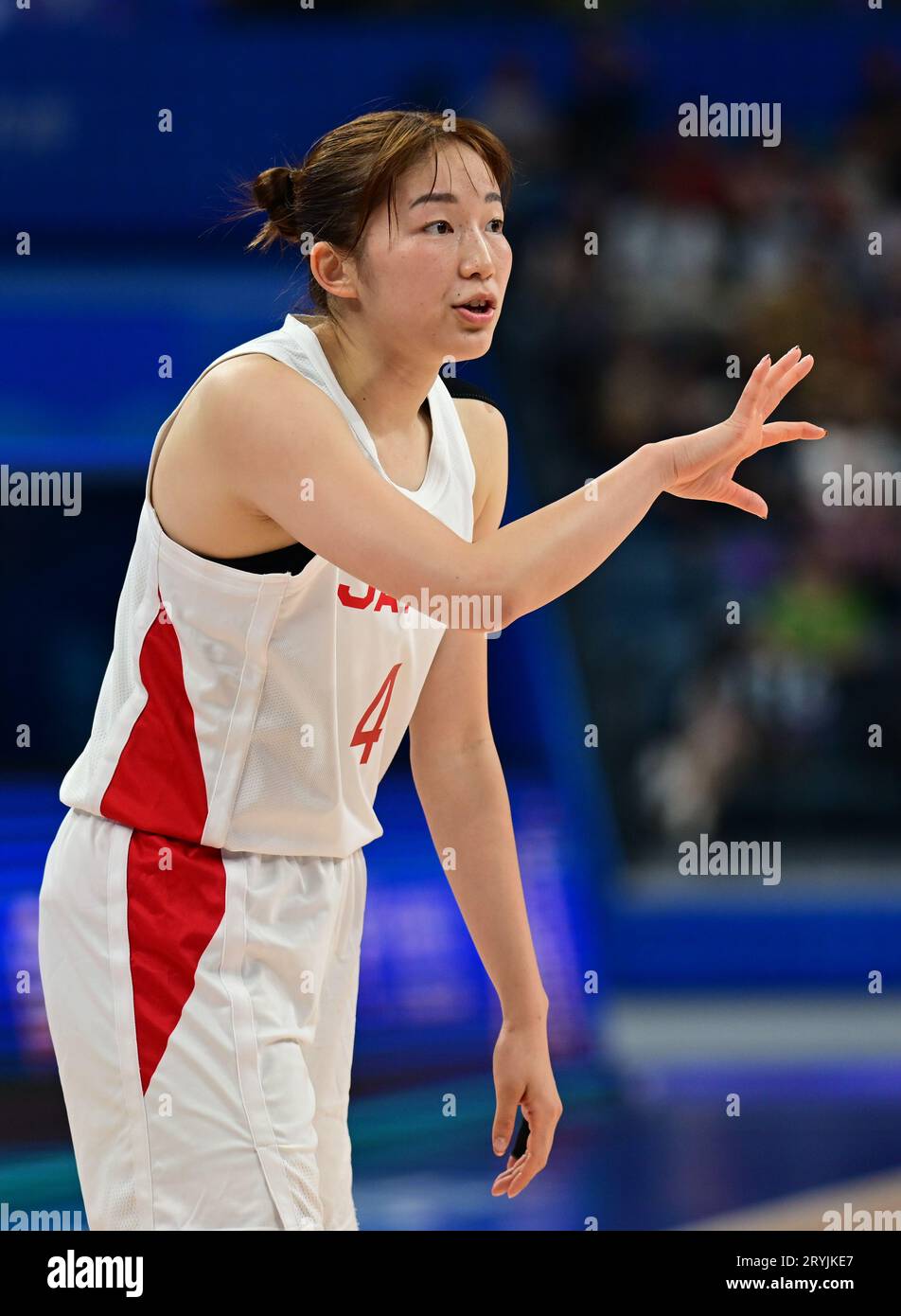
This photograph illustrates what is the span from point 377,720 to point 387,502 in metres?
0.37

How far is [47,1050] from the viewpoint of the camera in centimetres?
483

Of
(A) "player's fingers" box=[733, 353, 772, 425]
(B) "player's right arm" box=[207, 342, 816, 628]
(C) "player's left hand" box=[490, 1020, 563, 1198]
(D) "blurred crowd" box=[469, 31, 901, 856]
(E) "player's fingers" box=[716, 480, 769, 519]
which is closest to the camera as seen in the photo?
(B) "player's right arm" box=[207, 342, 816, 628]

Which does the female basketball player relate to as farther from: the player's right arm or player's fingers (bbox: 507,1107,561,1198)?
player's fingers (bbox: 507,1107,561,1198)

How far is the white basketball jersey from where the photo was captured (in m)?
2.25

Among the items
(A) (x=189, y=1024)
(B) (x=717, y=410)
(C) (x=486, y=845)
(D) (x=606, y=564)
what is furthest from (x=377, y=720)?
(B) (x=717, y=410)

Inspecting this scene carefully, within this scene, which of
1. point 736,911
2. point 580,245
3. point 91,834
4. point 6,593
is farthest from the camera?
point 580,245

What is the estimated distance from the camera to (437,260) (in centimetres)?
224

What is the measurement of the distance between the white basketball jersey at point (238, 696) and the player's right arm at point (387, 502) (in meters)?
0.09

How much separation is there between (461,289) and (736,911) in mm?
4751

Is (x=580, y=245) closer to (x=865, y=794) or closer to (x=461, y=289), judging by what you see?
(x=865, y=794)

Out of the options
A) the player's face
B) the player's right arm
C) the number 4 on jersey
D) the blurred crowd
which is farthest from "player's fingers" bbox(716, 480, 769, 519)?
the blurred crowd

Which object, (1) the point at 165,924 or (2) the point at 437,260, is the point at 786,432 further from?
(1) the point at 165,924

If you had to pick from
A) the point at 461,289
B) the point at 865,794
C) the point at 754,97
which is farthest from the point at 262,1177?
the point at 754,97

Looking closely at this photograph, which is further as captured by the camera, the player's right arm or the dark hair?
the dark hair
